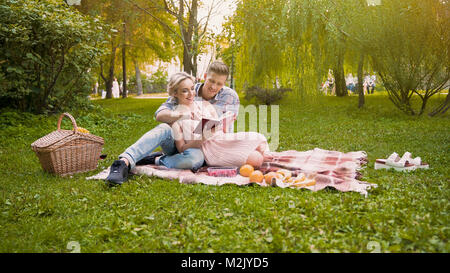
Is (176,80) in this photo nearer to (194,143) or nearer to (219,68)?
(219,68)

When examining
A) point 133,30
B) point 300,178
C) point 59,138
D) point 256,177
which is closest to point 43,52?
point 59,138

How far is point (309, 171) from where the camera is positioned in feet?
13.7

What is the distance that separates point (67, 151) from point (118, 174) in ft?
2.65

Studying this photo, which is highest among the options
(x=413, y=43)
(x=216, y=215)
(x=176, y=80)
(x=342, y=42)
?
(x=342, y=42)

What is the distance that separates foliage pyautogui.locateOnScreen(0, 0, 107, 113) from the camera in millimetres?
6836

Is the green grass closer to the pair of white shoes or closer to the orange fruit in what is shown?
the pair of white shoes

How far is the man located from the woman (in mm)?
76

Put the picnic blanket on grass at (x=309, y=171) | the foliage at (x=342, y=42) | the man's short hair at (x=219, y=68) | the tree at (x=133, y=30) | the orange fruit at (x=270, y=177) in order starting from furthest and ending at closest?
1. the tree at (x=133, y=30)
2. the foliage at (x=342, y=42)
3. the man's short hair at (x=219, y=68)
4. the orange fruit at (x=270, y=177)
5. the picnic blanket on grass at (x=309, y=171)

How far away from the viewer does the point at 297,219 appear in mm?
2684

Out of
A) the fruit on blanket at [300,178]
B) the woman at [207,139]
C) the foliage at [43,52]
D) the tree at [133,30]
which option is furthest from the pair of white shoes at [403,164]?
the tree at [133,30]

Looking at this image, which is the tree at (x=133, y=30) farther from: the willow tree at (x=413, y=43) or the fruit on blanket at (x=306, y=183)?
the fruit on blanket at (x=306, y=183)

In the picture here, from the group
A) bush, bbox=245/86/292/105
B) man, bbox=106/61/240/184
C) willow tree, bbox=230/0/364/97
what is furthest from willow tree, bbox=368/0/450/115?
man, bbox=106/61/240/184

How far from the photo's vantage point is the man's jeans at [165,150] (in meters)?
4.18

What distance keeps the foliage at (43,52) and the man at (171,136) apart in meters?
3.91
